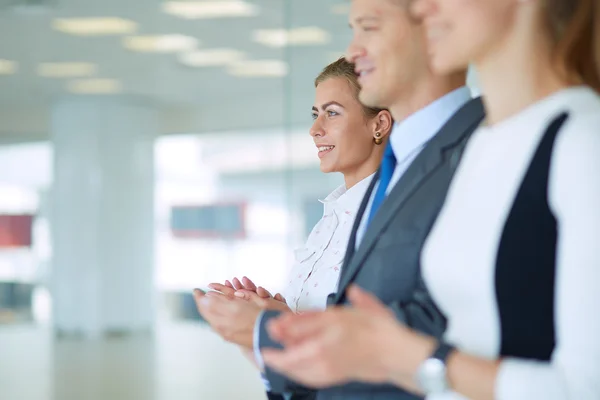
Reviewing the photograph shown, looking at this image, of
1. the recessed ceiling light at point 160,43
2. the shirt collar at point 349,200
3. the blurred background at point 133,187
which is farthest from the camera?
the recessed ceiling light at point 160,43

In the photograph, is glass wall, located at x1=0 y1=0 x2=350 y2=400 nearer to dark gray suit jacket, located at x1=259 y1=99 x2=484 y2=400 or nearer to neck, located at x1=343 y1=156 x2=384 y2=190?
neck, located at x1=343 y1=156 x2=384 y2=190

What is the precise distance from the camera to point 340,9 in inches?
292

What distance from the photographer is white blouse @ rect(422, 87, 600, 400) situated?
100 cm

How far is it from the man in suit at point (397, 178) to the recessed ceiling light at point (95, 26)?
42.5 ft

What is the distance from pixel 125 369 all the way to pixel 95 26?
5505mm

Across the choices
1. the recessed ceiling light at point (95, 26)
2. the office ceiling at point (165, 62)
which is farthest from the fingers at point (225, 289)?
the recessed ceiling light at point (95, 26)

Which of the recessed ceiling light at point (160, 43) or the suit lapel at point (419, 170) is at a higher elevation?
the recessed ceiling light at point (160, 43)

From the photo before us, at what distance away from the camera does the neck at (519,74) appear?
1167 mm

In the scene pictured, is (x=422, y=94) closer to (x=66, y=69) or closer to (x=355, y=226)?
(x=355, y=226)

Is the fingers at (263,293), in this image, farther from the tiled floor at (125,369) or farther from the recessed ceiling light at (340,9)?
the tiled floor at (125,369)

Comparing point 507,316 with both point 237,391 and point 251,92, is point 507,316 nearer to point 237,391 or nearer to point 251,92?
point 237,391

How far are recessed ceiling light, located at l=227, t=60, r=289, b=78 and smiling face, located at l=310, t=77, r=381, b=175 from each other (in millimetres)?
14298

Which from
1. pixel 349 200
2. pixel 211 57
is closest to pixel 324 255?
pixel 349 200

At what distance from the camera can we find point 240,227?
68.7 feet
